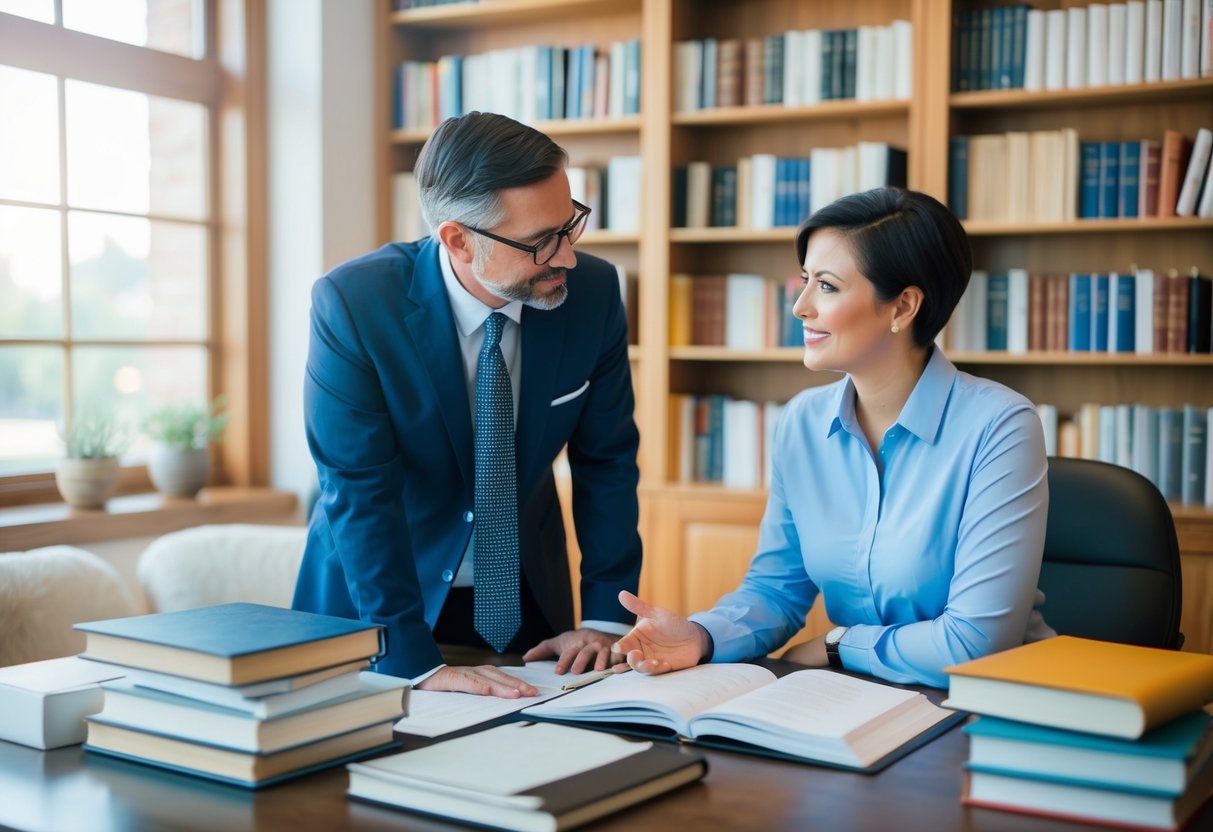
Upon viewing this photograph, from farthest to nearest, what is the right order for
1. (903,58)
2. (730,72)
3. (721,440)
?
(721,440)
(730,72)
(903,58)

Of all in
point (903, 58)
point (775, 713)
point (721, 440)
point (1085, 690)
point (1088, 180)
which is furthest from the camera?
point (721, 440)

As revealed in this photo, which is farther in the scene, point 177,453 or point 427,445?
point 177,453

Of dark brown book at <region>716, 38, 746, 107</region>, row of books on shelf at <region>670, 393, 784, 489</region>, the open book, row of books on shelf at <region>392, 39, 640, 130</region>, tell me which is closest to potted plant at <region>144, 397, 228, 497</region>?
row of books on shelf at <region>392, 39, 640, 130</region>

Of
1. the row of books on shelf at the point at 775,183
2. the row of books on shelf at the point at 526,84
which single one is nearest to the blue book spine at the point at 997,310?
the row of books on shelf at the point at 775,183

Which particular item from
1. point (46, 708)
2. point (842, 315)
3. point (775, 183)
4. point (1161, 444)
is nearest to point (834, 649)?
point (842, 315)

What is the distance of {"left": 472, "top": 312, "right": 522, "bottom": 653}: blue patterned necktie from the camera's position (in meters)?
1.95

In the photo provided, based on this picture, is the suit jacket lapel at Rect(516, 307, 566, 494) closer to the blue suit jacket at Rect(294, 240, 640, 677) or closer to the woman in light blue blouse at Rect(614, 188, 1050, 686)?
the blue suit jacket at Rect(294, 240, 640, 677)

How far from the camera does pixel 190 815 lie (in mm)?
1122

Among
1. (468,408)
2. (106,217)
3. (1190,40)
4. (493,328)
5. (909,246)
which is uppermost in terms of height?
(1190,40)

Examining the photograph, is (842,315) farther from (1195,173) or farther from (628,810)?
(1195,173)

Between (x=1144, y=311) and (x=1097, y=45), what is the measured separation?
75 centimetres

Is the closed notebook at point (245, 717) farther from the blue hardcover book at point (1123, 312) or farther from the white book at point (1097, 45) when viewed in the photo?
the white book at point (1097, 45)

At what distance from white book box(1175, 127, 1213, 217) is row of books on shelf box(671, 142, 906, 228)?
775 mm

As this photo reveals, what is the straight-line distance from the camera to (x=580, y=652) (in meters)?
1.68
